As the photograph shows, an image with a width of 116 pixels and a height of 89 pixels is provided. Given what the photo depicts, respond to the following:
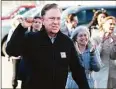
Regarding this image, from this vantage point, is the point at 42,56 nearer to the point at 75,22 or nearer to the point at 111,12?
the point at 75,22

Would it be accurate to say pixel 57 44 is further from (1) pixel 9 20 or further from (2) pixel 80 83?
(1) pixel 9 20

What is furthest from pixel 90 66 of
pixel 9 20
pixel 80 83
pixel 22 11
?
pixel 9 20

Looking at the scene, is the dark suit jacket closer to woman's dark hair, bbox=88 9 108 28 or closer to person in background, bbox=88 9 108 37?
person in background, bbox=88 9 108 37

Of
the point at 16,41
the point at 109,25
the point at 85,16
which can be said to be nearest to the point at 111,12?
the point at 85,16

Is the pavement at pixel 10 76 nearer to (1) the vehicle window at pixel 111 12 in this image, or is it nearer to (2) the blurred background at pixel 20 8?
(2) the blurred background at pixel 20 8

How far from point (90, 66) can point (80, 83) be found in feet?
1.92

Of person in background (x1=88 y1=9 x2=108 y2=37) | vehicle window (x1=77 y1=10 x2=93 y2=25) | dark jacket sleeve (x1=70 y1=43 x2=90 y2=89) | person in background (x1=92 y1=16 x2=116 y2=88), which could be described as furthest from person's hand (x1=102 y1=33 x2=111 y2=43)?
dark jacket sleeve (x1=70 y1=43 x2=90 y2=89)

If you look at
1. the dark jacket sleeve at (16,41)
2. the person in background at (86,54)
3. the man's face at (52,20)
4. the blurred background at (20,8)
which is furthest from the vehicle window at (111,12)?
the dark jacket sleeve at (16,41)

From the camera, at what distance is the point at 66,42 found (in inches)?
142

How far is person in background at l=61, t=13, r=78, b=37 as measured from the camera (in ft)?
14.2

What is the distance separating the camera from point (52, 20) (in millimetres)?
3592

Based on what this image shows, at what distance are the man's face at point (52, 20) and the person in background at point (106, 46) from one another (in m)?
0.65

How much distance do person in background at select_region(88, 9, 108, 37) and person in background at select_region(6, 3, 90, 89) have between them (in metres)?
0.95

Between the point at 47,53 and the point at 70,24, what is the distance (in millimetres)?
1261
